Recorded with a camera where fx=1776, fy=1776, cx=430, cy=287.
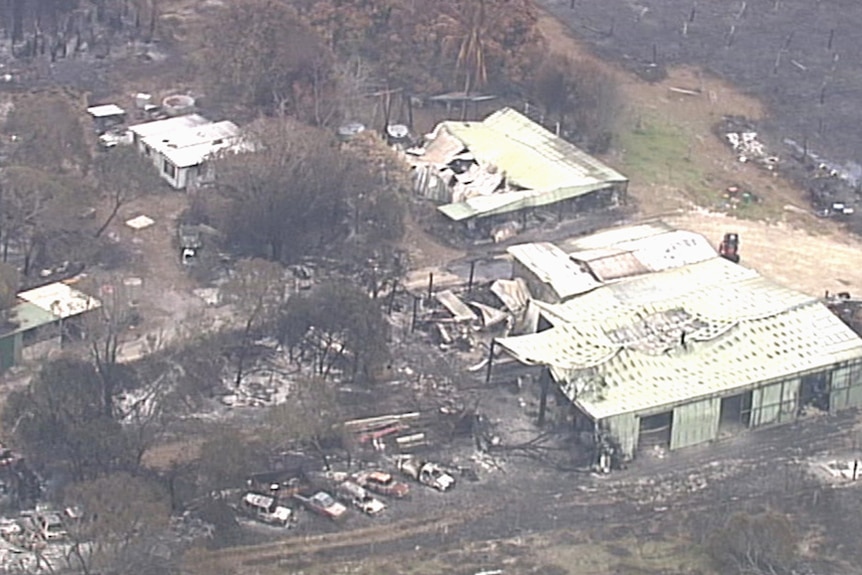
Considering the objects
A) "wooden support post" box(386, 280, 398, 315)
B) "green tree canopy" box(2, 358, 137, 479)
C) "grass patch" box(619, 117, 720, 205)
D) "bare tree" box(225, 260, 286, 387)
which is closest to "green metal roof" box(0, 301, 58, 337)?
"green tree canopy" box(2, 358, 137, 479)

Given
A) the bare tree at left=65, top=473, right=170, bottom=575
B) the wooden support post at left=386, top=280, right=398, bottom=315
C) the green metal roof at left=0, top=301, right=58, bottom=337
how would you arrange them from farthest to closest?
the wooden support post at left=386, top=280, right=398, bottom=315
the green metal roof at left=0, top=301, right=58, bottom=337
the bare tree at left=65, top=473, right=170, bottom=575

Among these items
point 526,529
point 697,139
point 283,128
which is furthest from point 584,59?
point 526,529

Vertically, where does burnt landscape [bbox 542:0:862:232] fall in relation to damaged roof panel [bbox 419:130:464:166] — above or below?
below

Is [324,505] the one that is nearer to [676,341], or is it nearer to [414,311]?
[414,311]

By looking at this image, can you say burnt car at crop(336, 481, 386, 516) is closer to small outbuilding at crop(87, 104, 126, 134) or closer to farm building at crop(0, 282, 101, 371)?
farm building at crop(0, 282, 101, 371)

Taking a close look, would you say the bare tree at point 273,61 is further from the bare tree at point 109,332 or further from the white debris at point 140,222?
the bare tree at point 109,332

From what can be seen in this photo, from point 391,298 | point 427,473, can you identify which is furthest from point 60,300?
point 427,473
